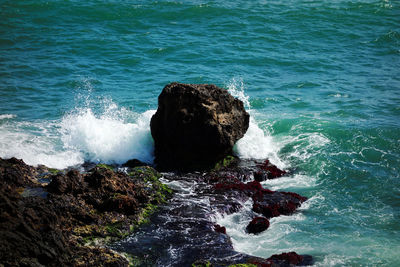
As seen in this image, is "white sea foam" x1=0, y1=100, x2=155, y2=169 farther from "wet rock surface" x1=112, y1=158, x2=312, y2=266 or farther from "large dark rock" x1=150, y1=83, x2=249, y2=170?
"wet rock surface" x1=112, y1=158, x2=312, y2=266

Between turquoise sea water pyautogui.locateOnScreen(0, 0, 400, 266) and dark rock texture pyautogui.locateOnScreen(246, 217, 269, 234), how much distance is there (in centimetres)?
20

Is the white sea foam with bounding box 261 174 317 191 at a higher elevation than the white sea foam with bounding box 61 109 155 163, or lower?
lower

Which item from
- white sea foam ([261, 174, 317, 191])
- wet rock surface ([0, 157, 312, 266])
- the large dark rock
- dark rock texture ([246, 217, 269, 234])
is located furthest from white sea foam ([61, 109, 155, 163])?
dark rock texture ([246, 217, 269, 234])

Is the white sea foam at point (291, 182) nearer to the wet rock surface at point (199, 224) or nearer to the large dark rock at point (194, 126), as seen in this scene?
the wet rock surface at point (199, 224)

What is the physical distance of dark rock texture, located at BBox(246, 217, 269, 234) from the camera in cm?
1027

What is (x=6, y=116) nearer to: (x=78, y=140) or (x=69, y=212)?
(x=78, y=140)

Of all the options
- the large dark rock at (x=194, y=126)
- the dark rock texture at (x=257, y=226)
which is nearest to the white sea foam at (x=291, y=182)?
the large dark rock at (x=194, y=126)

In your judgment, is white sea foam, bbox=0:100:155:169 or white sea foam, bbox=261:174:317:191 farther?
white sea foam, bbox=0:100:155:169

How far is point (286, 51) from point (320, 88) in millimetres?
5123

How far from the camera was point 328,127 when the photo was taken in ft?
56.2

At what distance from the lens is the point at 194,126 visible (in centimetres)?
1307

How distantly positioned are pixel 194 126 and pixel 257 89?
8661 millimetres

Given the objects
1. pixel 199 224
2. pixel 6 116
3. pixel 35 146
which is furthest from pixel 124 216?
pixel 6 116

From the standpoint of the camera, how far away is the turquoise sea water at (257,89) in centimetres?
1149
